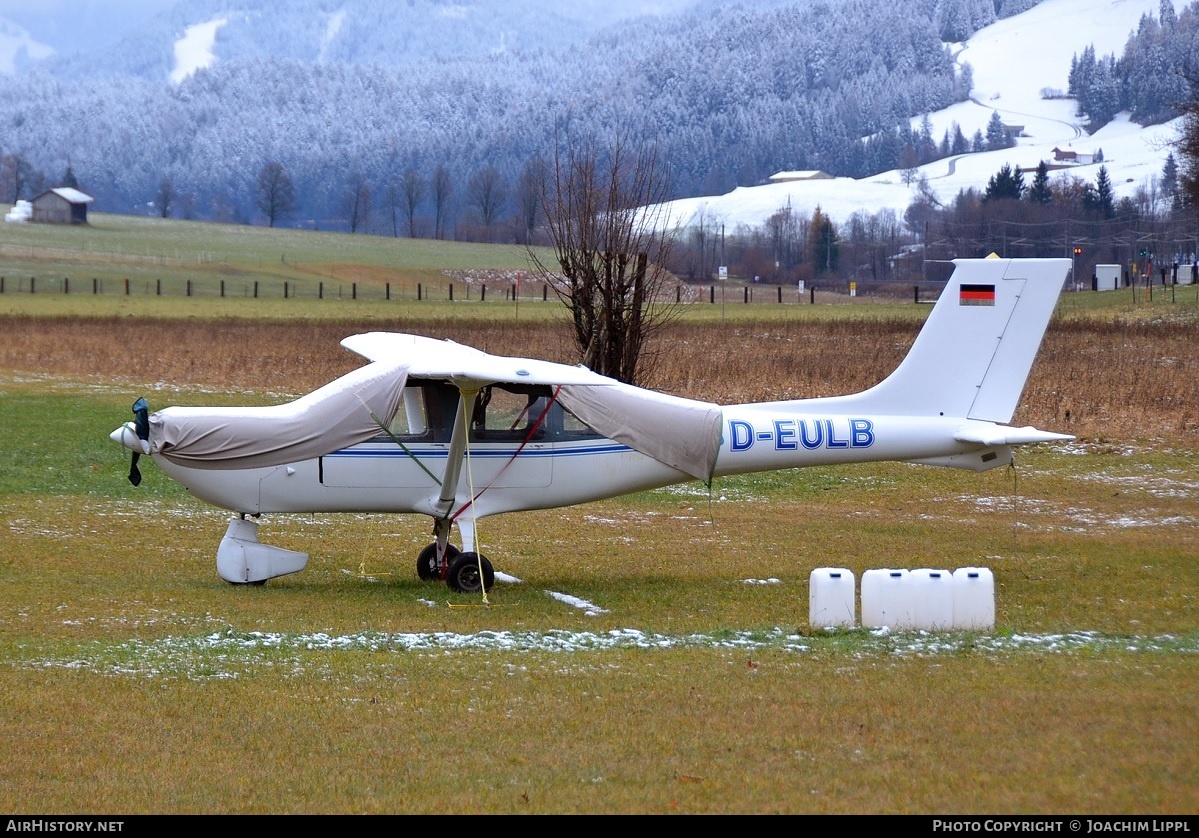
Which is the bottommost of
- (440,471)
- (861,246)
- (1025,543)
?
(1025,543)

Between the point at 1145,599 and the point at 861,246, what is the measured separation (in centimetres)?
11402

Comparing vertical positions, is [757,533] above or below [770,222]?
below

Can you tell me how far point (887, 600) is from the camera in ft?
34.2

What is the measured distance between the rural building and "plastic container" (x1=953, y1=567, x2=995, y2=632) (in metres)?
142

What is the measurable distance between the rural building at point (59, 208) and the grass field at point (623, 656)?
413 feet

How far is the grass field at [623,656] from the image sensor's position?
645cm

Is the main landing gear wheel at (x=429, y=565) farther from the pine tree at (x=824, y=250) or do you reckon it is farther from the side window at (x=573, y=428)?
the pine tree at (x=824, y=250)

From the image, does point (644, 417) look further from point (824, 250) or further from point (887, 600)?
point (824, 250)

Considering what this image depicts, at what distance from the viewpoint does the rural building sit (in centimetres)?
13825

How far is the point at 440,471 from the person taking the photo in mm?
13000

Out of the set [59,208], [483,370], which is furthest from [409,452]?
[59,208]

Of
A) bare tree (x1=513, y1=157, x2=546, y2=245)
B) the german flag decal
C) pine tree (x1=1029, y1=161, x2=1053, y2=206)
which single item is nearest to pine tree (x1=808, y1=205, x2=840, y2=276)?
pine tree (x1=1029, y1=161, x2=1053, y2=206)

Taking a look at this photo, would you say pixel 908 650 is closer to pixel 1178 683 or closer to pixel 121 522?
pixel 1178 683
